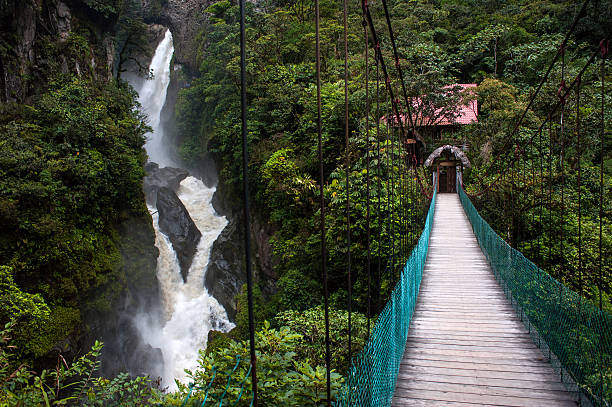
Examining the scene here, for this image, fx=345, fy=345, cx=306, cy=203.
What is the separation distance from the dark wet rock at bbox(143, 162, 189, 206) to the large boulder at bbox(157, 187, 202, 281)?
0.97m

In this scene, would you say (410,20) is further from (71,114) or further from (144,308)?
(144,308)

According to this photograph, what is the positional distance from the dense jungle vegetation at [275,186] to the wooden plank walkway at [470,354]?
91 cm

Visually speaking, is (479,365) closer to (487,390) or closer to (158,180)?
(487,390)

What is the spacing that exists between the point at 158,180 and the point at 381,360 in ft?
52.4

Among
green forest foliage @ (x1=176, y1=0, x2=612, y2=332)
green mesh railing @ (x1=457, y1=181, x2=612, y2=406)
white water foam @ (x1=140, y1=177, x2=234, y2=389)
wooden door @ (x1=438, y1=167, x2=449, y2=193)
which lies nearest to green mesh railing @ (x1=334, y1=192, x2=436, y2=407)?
green mesh railing @ (x1=457, y1=181, x2=612, y2=406)

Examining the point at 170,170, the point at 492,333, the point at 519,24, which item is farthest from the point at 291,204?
the point at 519,24

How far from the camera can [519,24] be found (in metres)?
21.1

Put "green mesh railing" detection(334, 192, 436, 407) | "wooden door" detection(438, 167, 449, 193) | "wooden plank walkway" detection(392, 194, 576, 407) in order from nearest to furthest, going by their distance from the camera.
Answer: "green mesh railing" detection(334, 192, 436, 407), "wooden plank walkway" detection(392, 194, 576, 407), "wooden door" detection(438, 167, 449, 193)

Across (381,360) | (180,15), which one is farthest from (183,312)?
(180,15)

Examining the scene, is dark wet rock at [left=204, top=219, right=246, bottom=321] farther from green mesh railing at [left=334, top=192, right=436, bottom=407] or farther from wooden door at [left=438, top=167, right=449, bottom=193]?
wooden door at [left=438, top=167, right=449, bottom=193]

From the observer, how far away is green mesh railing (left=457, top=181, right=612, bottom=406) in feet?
8.44

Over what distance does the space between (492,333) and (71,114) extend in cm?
1130

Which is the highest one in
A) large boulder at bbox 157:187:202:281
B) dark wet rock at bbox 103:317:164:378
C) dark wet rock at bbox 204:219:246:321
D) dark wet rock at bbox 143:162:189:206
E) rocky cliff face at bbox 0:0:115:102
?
rocky cliff face at bbox 0:0:115:102

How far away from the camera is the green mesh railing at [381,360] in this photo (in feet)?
6.07
